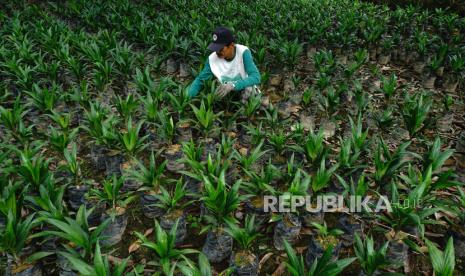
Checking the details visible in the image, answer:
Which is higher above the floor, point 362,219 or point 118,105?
point 118,105

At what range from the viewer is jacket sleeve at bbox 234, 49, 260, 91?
4371 mm

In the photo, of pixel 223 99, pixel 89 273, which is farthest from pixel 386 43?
pixel 89 273

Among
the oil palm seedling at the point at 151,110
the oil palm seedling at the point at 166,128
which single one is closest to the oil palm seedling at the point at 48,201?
the oil palm seedling at the point at 166,128

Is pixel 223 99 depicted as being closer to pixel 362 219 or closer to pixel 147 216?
pixel 147 216

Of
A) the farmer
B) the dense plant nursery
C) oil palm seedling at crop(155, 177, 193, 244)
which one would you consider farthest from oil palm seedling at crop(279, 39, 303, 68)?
oil palm seedling at crop(155, 177, 193, 244)

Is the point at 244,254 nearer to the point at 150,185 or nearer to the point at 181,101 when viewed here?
the point at 150,185

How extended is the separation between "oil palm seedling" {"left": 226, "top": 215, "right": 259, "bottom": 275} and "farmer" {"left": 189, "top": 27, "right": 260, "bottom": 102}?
84.6 inches

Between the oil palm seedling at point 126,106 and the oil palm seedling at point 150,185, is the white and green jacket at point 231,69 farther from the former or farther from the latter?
the oil palm seedling at point 150,185

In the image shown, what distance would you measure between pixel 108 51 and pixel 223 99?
246cm

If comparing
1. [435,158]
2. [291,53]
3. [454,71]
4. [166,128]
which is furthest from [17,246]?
[454,71]

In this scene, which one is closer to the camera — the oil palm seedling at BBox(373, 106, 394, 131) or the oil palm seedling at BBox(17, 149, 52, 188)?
the oil palm seedling at BBox(17, 149, 52, 188)

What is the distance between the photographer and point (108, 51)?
5809 millimetres

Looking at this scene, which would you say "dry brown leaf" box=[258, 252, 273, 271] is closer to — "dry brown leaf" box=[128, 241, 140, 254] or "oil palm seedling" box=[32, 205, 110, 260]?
"dry brown leaf" box=[128, 241, 140, 254]

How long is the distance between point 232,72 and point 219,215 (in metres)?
2.46
